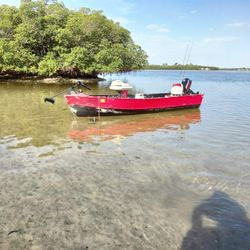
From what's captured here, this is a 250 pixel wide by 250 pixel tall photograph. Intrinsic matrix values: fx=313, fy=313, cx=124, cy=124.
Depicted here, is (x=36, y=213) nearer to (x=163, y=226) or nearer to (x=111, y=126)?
(x=163, y=226)

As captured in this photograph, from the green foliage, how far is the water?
26.0 m

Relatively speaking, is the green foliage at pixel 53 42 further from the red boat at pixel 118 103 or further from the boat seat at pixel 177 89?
the red boat at pixel 118 103

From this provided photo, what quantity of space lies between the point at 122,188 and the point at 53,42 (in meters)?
37.9

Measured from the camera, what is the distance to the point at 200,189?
286 inches

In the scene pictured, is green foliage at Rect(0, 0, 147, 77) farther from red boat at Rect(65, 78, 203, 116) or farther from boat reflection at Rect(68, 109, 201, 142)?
boat reflection at Rect(68, 109, 201, 142)

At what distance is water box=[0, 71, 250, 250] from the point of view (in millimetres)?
5262

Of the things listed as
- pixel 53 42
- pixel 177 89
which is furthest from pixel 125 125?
pixel 53 42

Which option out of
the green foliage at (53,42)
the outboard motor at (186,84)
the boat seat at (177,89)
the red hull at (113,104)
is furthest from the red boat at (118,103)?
the green foliage at (53,42)

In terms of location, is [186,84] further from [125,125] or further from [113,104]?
[125,125]

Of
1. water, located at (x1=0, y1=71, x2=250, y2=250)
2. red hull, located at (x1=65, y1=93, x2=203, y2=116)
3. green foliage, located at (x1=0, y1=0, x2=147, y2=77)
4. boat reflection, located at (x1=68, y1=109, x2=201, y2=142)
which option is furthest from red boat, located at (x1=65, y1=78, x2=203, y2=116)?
green foliage, located at (x1=0, y1=0, x2=147, y2=77)

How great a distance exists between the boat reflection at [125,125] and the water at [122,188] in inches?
4.7

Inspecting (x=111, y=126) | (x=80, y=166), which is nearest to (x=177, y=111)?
Answer: (x=111, y=126)

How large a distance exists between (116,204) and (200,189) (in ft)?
6.91

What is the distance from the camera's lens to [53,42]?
41.8 metres
